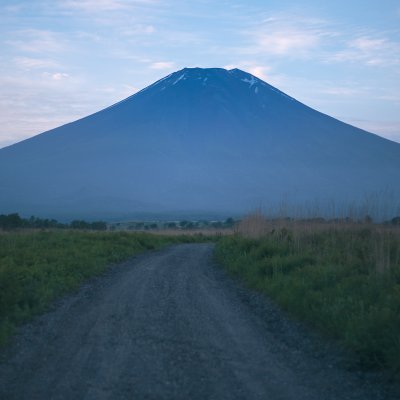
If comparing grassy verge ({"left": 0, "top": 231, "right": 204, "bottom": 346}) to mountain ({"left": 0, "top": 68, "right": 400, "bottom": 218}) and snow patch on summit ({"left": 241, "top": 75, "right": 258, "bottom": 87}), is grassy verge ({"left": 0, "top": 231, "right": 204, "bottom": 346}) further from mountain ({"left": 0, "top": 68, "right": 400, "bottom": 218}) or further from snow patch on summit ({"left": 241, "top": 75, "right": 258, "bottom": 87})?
snow patch on summit ({"left": 241, "top": 75, "right": 258, "bottom": 87})

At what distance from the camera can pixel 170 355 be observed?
28.9 ft

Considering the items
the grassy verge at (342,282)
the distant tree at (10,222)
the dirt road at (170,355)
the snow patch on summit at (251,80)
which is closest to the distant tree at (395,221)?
the grassy verge at (342,282)

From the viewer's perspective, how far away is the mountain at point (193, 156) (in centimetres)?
9794

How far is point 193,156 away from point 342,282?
105 metres

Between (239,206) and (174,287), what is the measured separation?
261 feet

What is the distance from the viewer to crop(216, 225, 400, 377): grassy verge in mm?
8641

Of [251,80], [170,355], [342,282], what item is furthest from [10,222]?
[251,80]

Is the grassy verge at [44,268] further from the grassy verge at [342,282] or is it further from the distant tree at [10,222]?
the distant tree at [10,222]

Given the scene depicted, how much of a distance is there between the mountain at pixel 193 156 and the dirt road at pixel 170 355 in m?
71.9

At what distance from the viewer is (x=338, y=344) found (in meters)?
9.29

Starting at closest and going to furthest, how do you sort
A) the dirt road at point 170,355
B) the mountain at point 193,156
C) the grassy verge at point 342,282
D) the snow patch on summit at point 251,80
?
the dirt road at point 170,355 < the grassy verge at point 342,282 < the mountain at point 193,156 < the snow patch on summit at point 251,80

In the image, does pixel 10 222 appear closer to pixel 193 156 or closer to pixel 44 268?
pixel 44 268

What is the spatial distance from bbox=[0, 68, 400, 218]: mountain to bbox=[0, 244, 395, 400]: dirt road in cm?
7192

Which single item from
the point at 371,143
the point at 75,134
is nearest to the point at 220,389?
the point at 371,143
